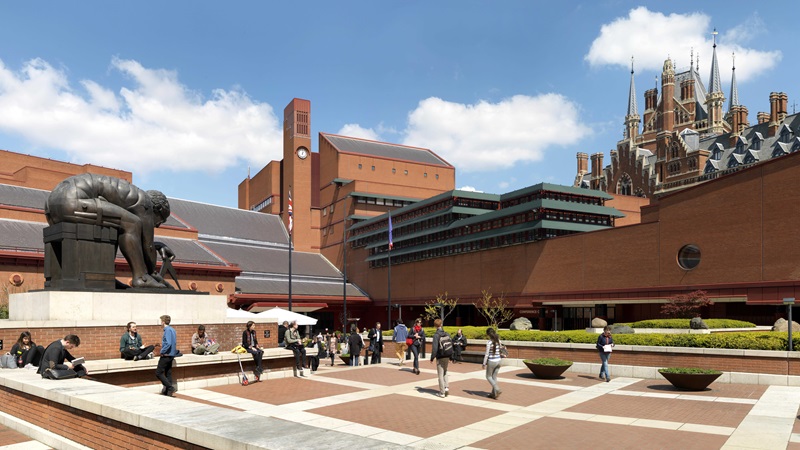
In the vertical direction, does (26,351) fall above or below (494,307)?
above

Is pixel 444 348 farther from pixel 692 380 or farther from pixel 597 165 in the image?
pixel 597 165

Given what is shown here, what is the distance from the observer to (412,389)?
55.4 ft

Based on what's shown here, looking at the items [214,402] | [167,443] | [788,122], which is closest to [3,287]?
[214,402]

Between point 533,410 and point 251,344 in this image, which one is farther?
point 251,344

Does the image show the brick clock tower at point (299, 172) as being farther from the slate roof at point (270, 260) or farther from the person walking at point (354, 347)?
the person walking at point (354, 347)

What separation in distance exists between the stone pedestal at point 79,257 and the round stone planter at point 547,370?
13.0 meters

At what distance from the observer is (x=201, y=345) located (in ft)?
52.8

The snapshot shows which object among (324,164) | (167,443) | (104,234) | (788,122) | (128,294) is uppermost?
(788,122)

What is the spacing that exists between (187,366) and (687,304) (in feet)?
108

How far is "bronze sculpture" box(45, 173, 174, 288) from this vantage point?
52.0 ft

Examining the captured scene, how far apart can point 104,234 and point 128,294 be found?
1.84 m

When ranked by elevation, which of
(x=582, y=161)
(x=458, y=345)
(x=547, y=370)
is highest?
(x=582, y=161)

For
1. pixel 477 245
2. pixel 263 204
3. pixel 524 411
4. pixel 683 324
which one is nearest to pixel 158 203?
pixel 524 411

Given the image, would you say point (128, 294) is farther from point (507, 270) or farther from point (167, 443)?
point (507, 270)
